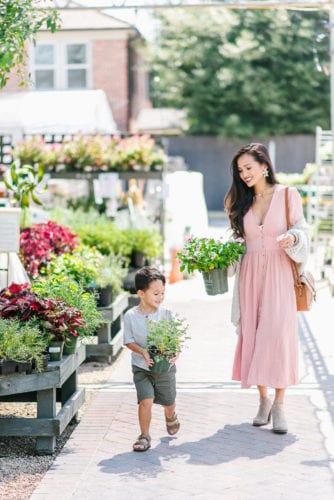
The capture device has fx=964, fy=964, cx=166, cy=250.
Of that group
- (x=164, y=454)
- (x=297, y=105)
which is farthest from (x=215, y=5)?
(x=297, y=105)

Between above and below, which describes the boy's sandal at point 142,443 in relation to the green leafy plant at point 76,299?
below

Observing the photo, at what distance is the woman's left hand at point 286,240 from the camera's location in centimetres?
614

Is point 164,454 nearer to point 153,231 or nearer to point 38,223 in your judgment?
point 38,223

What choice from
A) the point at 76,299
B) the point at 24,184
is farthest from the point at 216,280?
the point at 24,184

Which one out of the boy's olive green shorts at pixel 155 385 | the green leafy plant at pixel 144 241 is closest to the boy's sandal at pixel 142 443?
the boy's olive green shorts at pixel 155 385

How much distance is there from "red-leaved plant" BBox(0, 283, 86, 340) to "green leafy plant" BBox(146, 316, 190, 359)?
0.57 metres

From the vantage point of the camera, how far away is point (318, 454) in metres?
5.82

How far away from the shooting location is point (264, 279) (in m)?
6.42

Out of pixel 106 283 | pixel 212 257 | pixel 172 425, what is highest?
pixel 212 257

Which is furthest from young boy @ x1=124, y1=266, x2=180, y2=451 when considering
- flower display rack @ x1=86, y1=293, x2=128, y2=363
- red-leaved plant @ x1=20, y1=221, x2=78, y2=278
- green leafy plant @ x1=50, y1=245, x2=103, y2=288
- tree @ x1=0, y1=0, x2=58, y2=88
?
red-leaved plant @ x1=20, y1=221, x2=78, y2=278

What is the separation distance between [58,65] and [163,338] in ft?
79.7

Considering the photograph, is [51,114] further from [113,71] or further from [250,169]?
[250,169]

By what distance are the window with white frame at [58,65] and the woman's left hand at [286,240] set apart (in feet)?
77.3

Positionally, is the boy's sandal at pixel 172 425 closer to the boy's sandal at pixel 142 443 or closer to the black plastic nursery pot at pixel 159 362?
the boy's sandal at pixel 142 443
